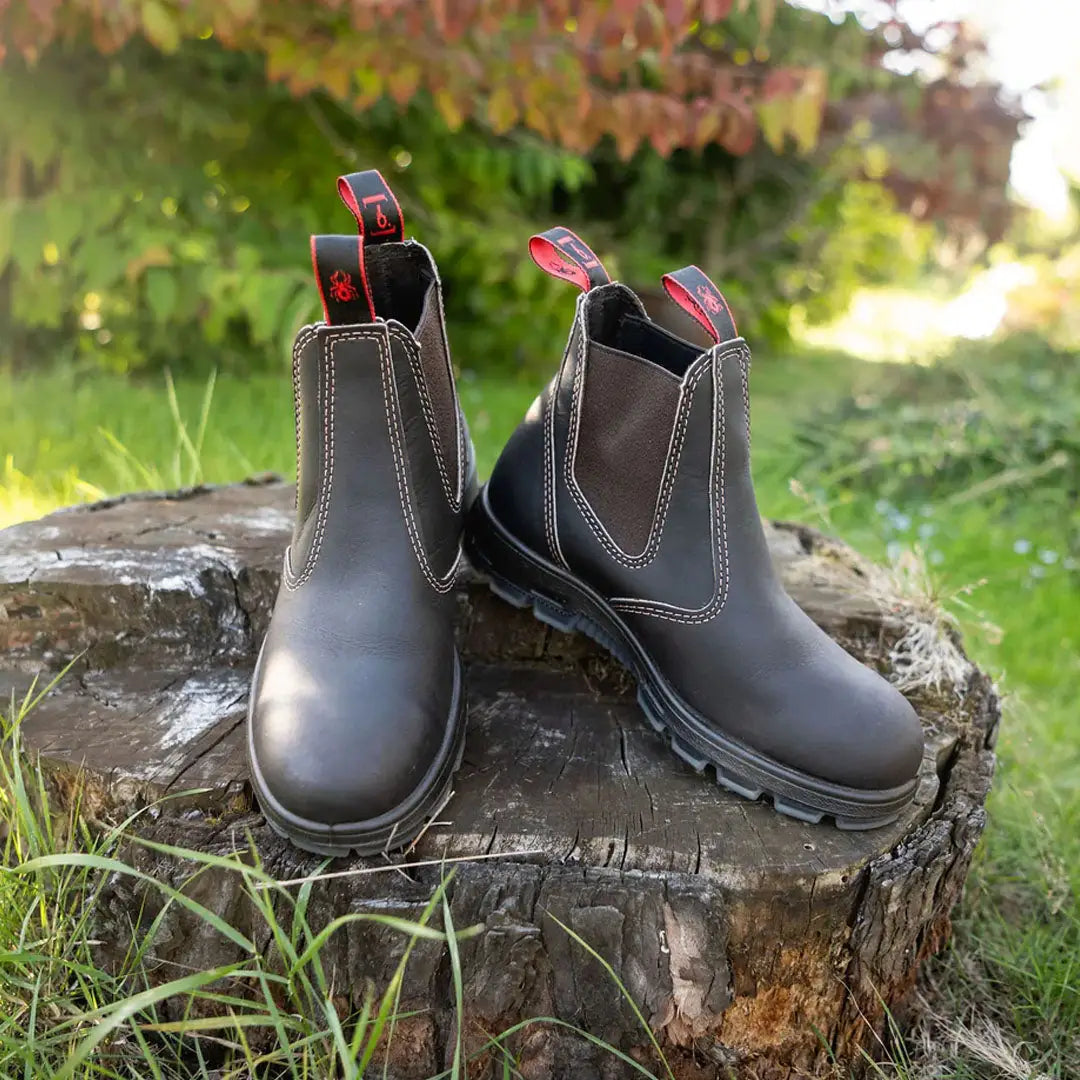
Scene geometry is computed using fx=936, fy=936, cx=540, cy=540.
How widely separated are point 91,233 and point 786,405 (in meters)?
3.48

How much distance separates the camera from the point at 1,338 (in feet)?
13.8

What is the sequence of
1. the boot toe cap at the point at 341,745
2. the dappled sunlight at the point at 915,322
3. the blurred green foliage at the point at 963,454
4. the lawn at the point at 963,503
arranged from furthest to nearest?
1. the dappled sunlight at the point at 915,322
2. the blurred green foliage at the point at 963,454
3. the lawn at the point at 963,503
4. the boot toe cap at the point at 341,745

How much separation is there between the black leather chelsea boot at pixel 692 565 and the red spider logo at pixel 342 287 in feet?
1.01

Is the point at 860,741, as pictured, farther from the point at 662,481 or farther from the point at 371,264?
the point at 371,264

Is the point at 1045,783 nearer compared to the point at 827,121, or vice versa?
the point at 1045,783

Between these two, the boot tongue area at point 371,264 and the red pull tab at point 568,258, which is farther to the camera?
the red pull tab at point 568,258

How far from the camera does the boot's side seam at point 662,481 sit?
1.15 m

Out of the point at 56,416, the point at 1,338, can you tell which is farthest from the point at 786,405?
the point at 1,338

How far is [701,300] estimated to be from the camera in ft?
3.75

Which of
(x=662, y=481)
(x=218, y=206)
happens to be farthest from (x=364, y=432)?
(x=218, y=206)

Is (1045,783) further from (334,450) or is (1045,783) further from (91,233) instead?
(91,233)

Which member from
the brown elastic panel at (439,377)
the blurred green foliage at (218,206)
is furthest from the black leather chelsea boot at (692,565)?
the blurred green foliage at (218,206)

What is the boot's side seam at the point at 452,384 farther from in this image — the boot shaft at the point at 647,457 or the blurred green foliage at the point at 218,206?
the blurred green foliage at the point at 218,206

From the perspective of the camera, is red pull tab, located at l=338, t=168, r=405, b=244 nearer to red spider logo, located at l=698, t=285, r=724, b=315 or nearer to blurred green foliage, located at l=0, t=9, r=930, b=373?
red spider logo, located at l=698, t=285, r=724, b=315
